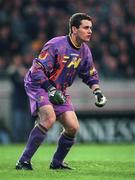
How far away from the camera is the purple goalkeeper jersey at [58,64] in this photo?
32.8 ft

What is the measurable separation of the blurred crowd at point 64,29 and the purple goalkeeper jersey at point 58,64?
8.75 metres

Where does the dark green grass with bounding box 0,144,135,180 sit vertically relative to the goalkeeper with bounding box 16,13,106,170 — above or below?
below

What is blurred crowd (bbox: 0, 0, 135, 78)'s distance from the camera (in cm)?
1973

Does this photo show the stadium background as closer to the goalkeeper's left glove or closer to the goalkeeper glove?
the goalkeeper's left glove

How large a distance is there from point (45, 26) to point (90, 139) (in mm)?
3777

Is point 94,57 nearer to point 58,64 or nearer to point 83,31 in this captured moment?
point 83,31

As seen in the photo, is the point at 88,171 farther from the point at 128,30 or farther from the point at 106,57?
the point at 128,30

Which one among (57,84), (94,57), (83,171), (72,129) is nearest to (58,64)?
(57,84)

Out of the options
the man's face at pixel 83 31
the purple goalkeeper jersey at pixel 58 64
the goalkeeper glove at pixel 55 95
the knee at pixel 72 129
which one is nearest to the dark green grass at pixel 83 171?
the knee at pixel 72 129

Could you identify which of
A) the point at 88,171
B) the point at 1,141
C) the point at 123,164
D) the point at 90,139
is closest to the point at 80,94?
the point at 90,139

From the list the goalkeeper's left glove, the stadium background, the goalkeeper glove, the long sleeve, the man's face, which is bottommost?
the stadium background

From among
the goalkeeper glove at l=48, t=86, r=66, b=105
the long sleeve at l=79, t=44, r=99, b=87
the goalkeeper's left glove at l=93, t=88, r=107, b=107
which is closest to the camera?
the goalkeeper glove at l=48, t=86, r=66, b=105

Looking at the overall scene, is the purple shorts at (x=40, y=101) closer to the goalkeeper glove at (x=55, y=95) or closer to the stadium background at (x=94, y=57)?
the goalkeeper glove at (x=55, y=95)

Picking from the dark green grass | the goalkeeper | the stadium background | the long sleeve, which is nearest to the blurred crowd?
the stadium background
